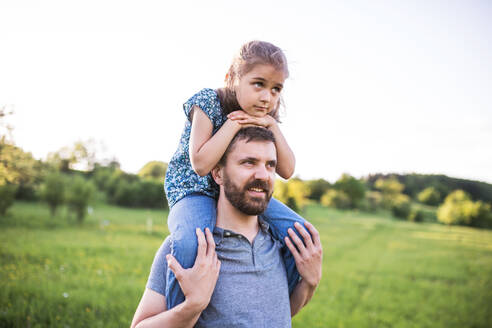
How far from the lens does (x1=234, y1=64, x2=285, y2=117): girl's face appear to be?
2385 mm

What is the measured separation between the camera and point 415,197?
292 ft

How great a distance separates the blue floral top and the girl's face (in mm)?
219

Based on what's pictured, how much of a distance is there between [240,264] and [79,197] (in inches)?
897

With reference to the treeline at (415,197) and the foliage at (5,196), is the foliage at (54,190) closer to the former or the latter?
the foliage at (5,196)

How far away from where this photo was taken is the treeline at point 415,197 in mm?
56625

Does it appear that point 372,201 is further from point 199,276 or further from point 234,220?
point 199,276

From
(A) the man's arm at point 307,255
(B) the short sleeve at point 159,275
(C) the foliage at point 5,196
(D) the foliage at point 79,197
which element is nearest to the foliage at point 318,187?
(D) the foliage at point 79,197

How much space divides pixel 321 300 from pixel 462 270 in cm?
1140

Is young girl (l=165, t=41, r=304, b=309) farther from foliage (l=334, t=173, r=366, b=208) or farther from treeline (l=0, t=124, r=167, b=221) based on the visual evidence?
foliage (l=334, t=173, r=366, b=208)

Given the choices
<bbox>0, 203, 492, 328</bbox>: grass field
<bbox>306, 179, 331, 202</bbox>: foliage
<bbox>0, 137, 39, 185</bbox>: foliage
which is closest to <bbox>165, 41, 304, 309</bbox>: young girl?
<bbox>0, 203, 492, 328</bbox>: grass field

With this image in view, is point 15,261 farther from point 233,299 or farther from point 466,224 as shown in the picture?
point 466,224

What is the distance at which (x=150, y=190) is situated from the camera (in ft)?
127

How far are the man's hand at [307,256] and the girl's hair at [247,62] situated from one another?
117 cm

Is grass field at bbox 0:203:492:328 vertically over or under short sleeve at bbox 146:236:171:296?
under
